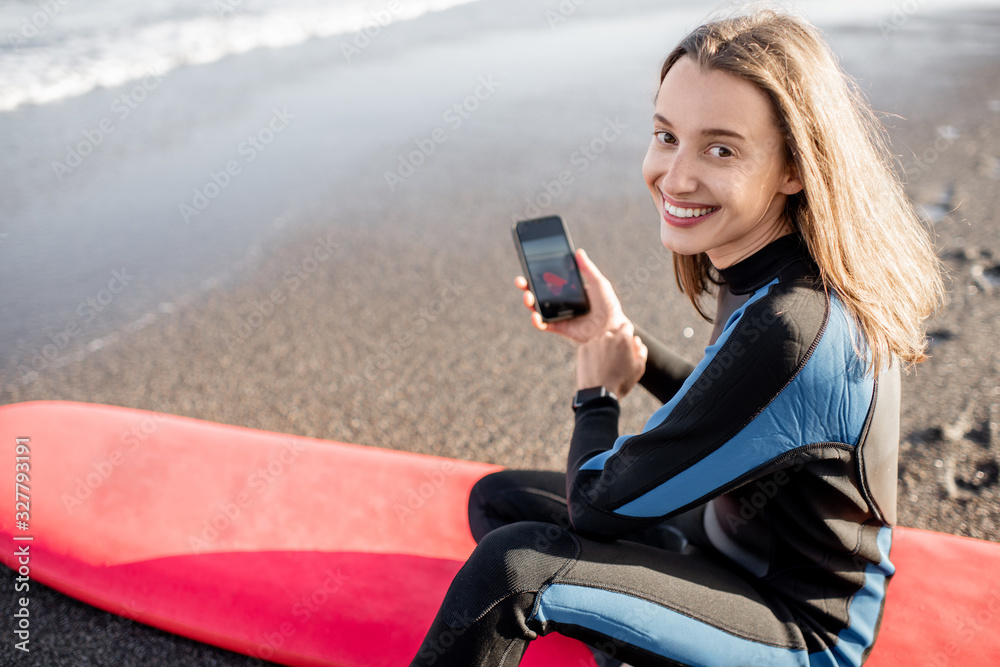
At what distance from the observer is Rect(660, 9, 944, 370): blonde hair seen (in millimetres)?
A: 1219

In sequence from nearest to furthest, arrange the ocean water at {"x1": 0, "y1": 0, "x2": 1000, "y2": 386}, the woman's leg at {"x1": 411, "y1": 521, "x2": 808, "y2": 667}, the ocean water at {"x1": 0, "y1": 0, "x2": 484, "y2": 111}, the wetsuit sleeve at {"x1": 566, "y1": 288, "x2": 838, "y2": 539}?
1. the wetsuit sleeve at {"x1": 566, "y1": 288, "x2": 838, "y2": 539}
2. the woman's leg at {"x1": 411, "y1": 521, "x2": 808, "y2": 667}
3. the ocean water at {"x1": 0, "y1": 0, "x2": 1000, "y2": 386}
4. the ocean water at {"x1": 0, "y1": 0, "x2": 484, "y2": 111}

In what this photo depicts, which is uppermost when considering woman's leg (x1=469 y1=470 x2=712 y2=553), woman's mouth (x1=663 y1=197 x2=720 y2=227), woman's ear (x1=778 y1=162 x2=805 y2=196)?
woman's ear (x1=778 y1=162 x2=805 y2=196)

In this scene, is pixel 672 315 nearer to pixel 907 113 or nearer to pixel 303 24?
pixel 907 113

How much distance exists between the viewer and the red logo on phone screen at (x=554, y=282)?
6.21 ft

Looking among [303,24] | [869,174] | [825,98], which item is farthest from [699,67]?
[303,24]

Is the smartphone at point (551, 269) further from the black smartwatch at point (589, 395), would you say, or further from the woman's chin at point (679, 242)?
the woman's chin at point (679, 242)

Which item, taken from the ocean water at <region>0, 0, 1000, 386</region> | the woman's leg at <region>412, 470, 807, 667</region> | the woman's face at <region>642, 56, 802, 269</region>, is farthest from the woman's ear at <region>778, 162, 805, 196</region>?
the woman's leg at <region>412, 470, 807, 667</region>

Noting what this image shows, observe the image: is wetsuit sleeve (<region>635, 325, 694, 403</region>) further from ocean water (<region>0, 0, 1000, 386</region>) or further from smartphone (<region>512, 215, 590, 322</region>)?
ocean water (<region>0, 0, 1000, 386</region>)

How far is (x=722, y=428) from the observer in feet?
3.89

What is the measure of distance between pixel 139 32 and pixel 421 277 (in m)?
7.77

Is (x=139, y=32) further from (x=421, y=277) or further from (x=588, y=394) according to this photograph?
(x=588, y=394)

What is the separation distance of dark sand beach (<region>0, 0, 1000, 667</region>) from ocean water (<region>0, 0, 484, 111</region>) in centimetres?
71


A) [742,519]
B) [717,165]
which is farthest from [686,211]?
[742,519]

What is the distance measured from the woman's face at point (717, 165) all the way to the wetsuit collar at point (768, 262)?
0.07ft
